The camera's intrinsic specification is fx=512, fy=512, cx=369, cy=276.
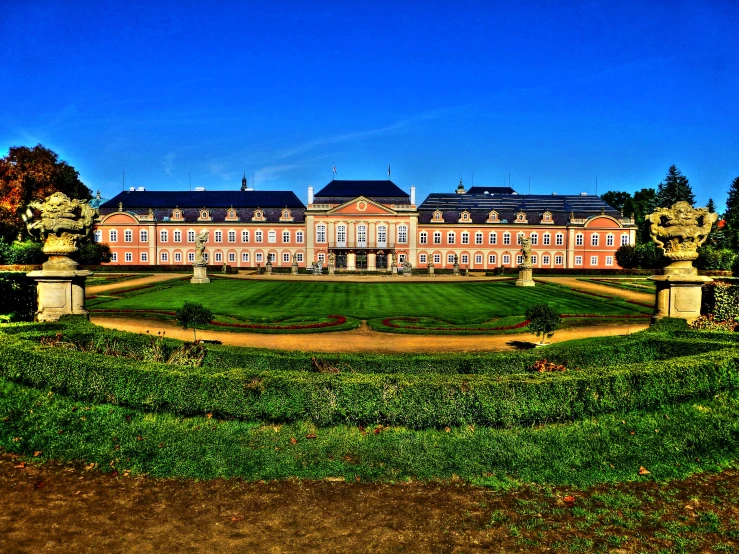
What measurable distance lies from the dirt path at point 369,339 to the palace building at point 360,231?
46822 mm

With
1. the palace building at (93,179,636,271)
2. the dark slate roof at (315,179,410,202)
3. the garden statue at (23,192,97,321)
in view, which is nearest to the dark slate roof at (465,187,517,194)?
the palace building at (93,179,636,271)

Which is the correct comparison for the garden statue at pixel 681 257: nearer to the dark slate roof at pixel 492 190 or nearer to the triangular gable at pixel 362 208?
the triangular gable at pixel 362 208

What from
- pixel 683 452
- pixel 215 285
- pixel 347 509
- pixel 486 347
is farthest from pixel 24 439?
pixel 215 285

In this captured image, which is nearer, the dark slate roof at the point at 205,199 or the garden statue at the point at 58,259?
the garden statue at the point at 58,259

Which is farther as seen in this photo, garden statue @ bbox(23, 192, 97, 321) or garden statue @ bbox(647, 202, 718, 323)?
garden statue @ bbox(647, 202, 718, 323)

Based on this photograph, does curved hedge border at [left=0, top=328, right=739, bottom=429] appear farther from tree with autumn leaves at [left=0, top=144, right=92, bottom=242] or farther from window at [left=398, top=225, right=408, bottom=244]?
window at [left=398, top=225, right=408, bottom=244]

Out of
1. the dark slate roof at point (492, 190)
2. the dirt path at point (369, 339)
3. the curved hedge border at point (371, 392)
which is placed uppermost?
the dark slate roof at point (492, 190)

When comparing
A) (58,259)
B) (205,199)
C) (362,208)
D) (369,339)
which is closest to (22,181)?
(205,199)

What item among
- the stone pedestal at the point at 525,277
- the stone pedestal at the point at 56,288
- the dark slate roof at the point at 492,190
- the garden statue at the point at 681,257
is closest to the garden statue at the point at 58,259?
the stone pedestal at the point at 56,288

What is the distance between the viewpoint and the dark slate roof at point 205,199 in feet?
227

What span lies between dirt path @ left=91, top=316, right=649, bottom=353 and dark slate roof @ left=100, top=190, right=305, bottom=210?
5195 centimetres

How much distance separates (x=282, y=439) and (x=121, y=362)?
3.55 meters

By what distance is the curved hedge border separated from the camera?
8047 mm

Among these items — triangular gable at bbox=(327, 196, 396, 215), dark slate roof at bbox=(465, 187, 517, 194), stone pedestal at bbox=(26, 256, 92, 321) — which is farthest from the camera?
dark slate roof at bbox=(465, 187, 517, 194)
